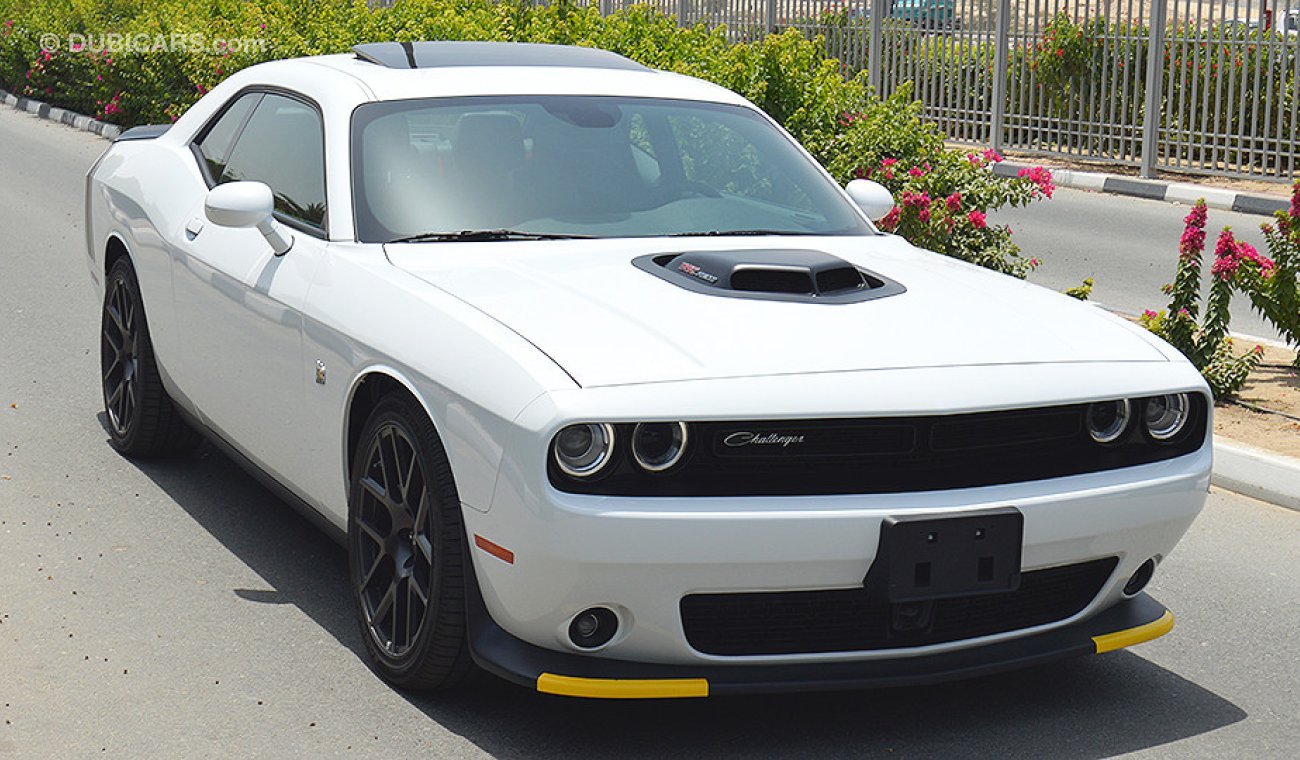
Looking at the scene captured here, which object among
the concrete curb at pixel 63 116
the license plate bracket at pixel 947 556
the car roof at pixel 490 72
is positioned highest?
the car roof at pixel 490 72

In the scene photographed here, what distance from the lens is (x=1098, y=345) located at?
4.36 metres

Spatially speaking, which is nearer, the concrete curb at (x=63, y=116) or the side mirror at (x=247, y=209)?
the side mirror at (x=247, y=209)

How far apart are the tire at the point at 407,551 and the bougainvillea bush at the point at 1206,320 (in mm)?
4547

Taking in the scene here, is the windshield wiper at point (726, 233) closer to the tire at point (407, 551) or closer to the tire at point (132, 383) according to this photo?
the tire at point (407, 551)

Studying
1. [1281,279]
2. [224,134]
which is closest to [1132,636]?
[224,134]

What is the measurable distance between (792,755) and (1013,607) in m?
0.63

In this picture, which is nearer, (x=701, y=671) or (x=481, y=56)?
(x=701, y=671)

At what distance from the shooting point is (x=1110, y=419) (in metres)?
4.27

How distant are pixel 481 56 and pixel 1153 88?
13242mm

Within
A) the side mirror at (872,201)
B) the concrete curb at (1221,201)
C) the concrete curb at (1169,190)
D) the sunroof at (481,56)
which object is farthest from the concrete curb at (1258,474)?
the concrete curb at (1169,190)

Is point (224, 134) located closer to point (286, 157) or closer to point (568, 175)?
point (286, 157)

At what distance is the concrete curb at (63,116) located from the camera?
2184 centimetres

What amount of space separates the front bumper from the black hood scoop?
0.92 metres

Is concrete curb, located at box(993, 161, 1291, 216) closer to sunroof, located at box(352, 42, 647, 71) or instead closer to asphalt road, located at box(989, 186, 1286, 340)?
asphalt road, located at box(989, 186, 1286, 340)
